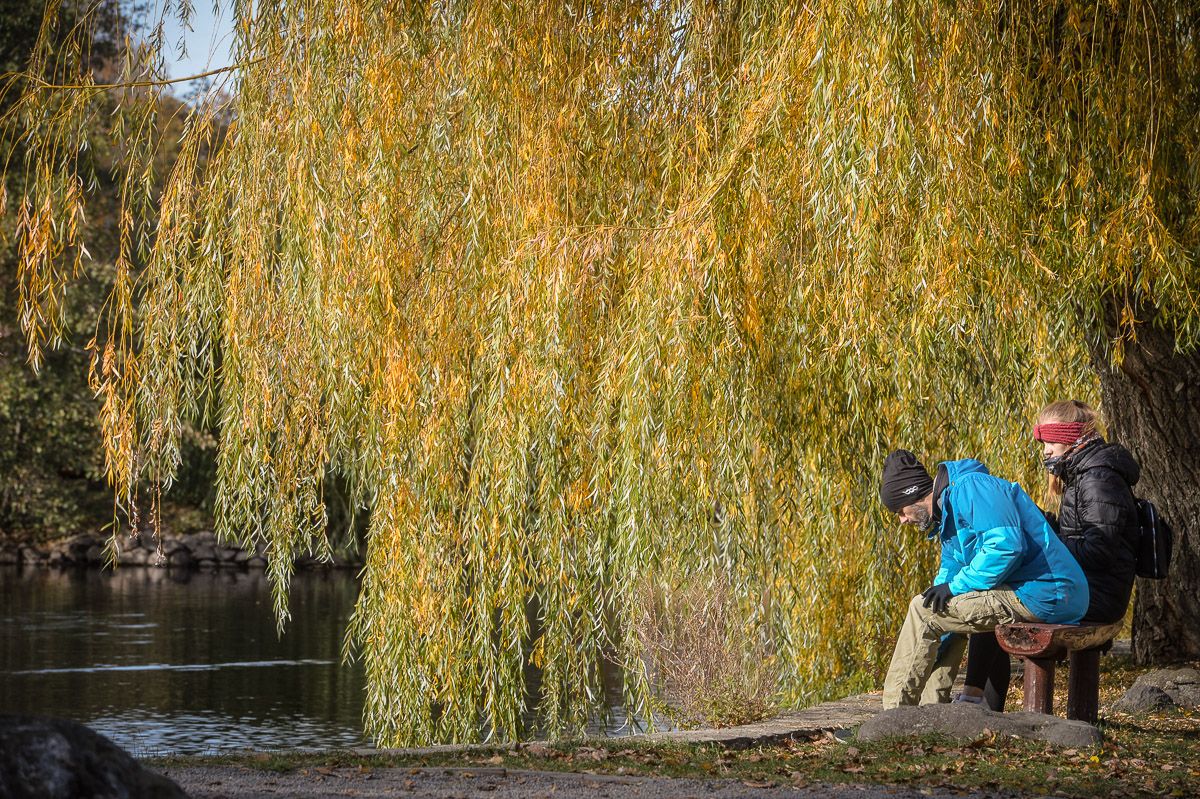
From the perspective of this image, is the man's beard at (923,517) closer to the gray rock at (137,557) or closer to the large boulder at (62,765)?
the large boulder at (62,765)

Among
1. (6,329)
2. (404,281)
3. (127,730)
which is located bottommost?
(127,730)

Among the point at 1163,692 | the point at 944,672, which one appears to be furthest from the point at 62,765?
the point at 1163,692

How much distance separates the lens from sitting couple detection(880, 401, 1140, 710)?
4.83 m

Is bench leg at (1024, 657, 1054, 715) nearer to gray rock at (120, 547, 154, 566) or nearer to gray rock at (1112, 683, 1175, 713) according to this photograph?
gray rock at (1112, 683, 1175, 713)

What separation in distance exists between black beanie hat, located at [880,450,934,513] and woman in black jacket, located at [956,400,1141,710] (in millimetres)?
591

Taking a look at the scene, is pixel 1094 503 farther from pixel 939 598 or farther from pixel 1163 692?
pixel 1163 692

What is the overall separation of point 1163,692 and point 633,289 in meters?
3.18

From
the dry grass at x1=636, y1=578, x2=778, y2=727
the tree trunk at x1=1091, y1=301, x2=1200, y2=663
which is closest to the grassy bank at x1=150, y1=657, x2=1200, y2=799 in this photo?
the tree trunk at x1=1091, y1=301, x2=1200, y2=663

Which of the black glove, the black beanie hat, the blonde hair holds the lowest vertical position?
the black glove

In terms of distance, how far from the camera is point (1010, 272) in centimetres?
539

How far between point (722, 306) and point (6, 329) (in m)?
19.8

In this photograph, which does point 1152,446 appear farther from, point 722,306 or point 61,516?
point 61,516

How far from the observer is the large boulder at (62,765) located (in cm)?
304

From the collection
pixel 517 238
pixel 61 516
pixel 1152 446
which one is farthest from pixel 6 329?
pixel 1152 446
